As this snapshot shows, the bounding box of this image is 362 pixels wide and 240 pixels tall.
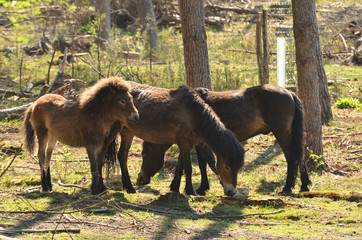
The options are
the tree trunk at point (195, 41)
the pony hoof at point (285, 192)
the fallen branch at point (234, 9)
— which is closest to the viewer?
the pony hoof at point (285, 192)

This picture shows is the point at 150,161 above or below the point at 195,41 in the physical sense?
below

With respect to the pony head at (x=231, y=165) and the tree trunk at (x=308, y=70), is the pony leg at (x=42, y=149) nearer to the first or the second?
the pony head at (x=231, y=165)

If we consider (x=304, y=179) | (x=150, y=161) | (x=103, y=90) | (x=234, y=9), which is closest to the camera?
(x=103, y=90)

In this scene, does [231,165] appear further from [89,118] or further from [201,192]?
[89,118]

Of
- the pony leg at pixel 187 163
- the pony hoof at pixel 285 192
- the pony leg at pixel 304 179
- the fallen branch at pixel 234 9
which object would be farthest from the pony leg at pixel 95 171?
the fallen branch at pixel 234 9

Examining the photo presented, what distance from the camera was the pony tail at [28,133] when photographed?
8.82 meters

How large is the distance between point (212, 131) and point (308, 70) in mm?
3133

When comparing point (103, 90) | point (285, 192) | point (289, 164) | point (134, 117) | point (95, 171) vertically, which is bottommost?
point (285, 192)

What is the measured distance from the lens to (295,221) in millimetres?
6930

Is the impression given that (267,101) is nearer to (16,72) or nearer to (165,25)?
(16,72)

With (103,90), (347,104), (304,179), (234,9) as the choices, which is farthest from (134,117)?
(234,9)

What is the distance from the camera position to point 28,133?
29.2ft

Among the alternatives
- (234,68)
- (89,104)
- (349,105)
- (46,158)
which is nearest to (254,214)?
(89,104)

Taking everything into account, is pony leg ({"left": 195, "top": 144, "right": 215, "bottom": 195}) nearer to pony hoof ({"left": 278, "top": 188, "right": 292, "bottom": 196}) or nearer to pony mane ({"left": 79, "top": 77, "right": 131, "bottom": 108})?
pony hoof ({"left": 278, "top": 188, "right": 292, "bottom": 196})
